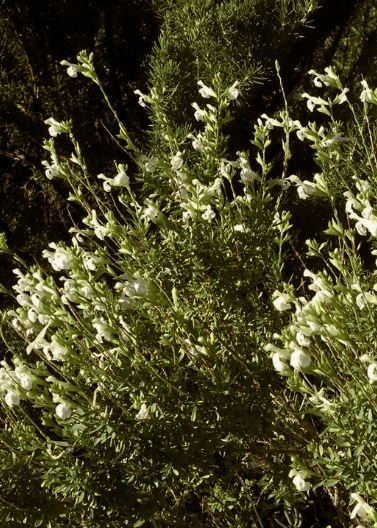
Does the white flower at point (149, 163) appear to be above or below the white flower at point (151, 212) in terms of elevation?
above

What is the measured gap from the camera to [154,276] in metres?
1.68

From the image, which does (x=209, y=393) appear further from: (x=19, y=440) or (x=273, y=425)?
(x=19, y=440)

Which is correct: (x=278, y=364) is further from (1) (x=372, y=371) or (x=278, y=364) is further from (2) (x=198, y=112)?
(2) (x=198, y=112)

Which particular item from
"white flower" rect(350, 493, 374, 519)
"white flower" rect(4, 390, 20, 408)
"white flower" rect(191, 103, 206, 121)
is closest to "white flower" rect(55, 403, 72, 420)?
"white flower" rect(4, 390, 20, 408)

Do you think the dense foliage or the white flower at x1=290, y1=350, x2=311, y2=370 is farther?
the dense foliage

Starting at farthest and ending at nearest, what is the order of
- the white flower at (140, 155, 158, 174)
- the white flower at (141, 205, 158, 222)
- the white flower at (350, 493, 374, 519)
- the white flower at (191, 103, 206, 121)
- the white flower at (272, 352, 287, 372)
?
the white flower at (191, 103, 206, 121) < the white flower at (140, 155, 158, 174) < the white flower at (141, 205, 158, 222) < the white flower at (272, 352, 287, 372) < the white flower at (350, 493, 374, 519)

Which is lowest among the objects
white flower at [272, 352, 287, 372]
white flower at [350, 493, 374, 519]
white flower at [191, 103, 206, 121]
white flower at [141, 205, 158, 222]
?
white flower at [350, 493, 374, 519]

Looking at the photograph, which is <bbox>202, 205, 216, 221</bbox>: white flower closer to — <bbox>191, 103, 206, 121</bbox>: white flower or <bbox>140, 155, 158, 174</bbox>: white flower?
<bbox>140, 155, 158, 174</bbox>: white flower

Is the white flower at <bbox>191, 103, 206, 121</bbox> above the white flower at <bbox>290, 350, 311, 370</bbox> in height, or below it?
above

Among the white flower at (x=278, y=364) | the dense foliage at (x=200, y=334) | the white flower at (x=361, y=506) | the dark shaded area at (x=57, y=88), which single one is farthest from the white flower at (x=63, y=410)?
the dark shaded area at (x=57, y=88)

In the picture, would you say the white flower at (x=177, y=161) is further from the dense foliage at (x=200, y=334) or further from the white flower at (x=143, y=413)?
the white flower at (x=143, y=413)

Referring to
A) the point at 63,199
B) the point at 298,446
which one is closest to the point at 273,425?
the point at 298,446

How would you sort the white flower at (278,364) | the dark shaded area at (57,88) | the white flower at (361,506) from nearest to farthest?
the white flower at (361,506) < the white flower at (278,364) < the dark shaded area at (57,88)

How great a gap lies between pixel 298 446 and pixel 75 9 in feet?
7.76
